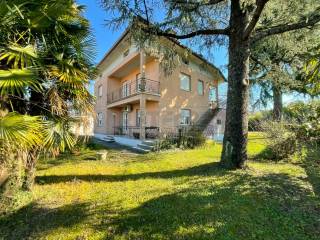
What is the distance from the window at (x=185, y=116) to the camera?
19359 millimetres

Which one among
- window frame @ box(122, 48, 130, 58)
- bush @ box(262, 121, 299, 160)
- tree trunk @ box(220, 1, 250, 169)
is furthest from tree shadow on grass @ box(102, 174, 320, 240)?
window frame @ box(122, 48, 130, 58)

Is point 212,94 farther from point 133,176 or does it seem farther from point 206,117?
point 133,176

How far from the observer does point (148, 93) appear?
53.2 ft

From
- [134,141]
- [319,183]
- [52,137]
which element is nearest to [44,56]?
[52,137]

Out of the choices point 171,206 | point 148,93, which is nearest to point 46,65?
point 171,206

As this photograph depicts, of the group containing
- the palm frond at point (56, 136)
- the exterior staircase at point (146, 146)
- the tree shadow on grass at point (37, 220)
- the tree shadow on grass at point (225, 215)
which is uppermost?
the palm frond at point (56, 136)

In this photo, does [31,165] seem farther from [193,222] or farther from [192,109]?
[192,109]

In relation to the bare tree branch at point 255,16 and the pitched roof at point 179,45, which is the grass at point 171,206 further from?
the pitched roof at point 179,45

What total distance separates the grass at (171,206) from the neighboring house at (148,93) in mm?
8477

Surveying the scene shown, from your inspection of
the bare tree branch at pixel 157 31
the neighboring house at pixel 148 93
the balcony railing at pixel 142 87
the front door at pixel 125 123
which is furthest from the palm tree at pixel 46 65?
the front door at pixel 125 123

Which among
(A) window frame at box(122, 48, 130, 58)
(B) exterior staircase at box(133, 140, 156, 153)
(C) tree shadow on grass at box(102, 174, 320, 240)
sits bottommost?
(C) tree shadow on grass at box(102, 174, 320, 240)

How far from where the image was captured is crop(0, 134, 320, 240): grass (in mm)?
4059

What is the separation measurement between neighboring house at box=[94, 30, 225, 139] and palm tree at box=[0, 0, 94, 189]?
944cm

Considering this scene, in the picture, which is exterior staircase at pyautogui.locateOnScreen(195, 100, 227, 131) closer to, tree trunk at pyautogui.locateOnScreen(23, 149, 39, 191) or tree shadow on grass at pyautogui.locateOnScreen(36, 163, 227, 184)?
tree shadow on grass at pyautogui.locateOnScreen(36, 163, 227, 184)
